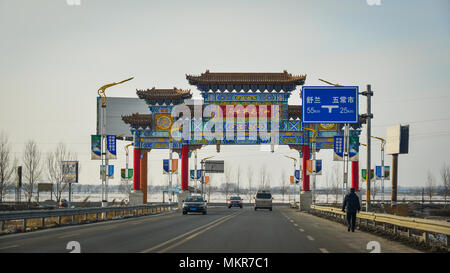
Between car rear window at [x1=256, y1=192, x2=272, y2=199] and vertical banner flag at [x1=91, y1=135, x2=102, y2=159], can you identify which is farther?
car rear window at [x1=256, y1=192, x2=272, y2=199]

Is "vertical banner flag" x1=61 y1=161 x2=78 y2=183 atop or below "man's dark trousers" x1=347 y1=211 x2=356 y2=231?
atop

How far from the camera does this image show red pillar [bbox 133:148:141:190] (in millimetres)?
55656

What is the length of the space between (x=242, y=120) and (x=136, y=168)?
1296 cm

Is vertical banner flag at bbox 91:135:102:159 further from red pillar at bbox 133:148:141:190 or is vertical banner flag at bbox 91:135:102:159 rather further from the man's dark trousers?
red pillar at bbox 133:148:141:190

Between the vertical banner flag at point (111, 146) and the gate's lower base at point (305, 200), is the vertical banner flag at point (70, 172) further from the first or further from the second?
the gate's lower base at point (305, 200)

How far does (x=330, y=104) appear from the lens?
104ft

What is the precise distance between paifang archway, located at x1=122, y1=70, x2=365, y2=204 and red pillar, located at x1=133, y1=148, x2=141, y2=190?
107 mm

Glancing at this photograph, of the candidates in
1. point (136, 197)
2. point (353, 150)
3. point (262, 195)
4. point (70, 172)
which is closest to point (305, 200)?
point (262, 195)

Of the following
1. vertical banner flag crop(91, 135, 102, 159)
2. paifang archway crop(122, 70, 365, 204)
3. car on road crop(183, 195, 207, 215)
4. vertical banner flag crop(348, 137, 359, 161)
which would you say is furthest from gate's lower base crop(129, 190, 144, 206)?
vertical banner flag crop(348, 137, 359, 161)

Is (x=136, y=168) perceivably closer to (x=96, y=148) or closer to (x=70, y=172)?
→ (x=96, y=148)

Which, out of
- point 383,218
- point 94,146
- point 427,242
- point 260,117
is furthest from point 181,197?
point 427,242

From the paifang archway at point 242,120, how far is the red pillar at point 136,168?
0.11 m
